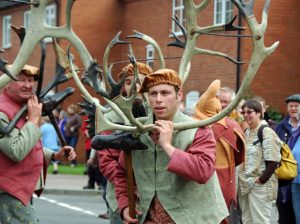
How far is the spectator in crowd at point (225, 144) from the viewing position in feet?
29.0

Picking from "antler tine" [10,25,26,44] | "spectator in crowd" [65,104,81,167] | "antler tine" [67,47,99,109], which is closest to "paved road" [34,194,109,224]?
"antler tine" [10,25,26,44]

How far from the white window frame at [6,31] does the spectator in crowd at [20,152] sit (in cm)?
3667

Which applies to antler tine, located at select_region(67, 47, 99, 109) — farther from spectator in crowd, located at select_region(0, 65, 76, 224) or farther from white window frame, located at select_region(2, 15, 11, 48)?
white window frame, located at select_region(2, 15, 11, 48)

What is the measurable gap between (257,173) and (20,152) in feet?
14.8

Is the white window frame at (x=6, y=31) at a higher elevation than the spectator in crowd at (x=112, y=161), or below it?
below

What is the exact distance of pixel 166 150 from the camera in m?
5.85

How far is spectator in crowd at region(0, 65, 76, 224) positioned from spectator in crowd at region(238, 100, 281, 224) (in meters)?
4.04

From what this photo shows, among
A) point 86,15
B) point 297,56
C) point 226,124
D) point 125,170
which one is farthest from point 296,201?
point 86,15

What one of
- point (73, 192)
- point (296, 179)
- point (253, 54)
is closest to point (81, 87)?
point (253, 54)

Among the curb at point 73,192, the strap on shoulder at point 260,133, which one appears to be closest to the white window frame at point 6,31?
the curb at point 73,192

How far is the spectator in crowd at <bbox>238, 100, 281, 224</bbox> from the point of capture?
10617mm

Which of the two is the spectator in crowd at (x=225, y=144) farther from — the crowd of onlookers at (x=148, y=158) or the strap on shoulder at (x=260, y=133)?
the strap on shoulder at (x=260, y=133)

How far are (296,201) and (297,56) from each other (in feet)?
63.9

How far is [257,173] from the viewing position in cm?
1073
